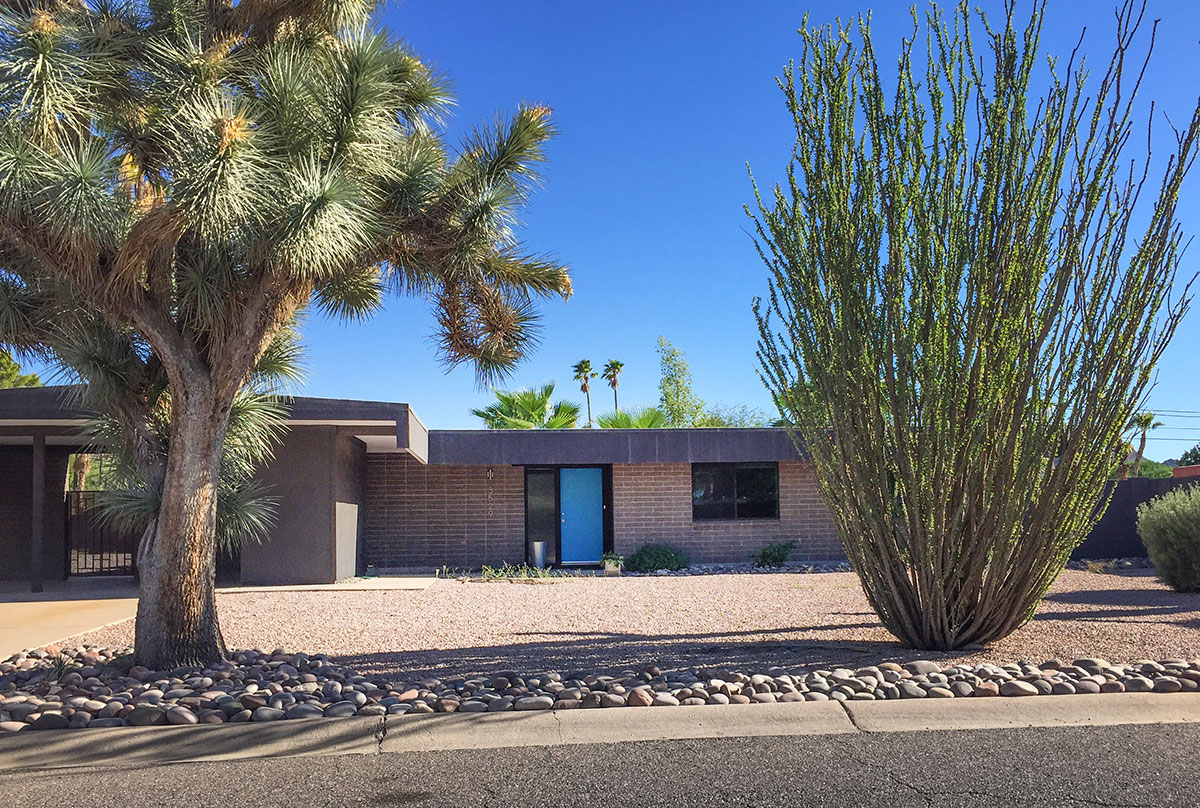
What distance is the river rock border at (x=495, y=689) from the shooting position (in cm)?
521

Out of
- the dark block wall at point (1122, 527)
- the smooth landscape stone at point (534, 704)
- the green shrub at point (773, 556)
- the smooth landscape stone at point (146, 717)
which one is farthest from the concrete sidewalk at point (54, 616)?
the dark block wall at point (1122, 527)

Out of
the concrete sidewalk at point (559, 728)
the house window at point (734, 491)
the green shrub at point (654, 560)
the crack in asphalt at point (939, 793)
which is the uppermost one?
the house window at point (734, 491)

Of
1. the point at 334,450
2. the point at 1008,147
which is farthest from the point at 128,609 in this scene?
the point at 1008,147

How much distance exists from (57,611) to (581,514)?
10.4 metres

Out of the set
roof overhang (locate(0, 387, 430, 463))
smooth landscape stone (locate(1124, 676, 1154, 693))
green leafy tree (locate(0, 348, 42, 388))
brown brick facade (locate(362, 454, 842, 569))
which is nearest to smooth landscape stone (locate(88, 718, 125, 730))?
smooth landscape stone (locate(1124, 676, 1154, 693))

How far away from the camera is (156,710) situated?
5082 mm

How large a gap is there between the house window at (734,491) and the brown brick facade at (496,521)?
0.73ft

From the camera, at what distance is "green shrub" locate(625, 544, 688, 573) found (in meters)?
18.0

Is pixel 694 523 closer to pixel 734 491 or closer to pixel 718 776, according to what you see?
pixel 734 491

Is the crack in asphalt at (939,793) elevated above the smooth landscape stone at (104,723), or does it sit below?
below

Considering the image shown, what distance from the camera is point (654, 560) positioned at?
59.3 ft

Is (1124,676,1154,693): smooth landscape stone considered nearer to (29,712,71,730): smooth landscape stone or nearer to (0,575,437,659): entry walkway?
(29,712,71,730): smooth landscape stone

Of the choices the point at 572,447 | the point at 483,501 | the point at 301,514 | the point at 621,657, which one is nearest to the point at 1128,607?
the point at 621,657

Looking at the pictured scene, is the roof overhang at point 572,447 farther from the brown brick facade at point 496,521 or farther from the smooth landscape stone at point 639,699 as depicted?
the smooth landscape stone at point 639,699
